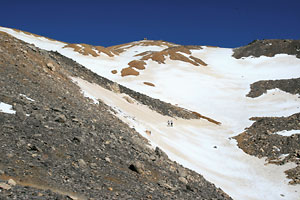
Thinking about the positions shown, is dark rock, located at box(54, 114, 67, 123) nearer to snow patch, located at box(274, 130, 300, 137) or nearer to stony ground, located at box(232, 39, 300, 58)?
snow patch, located at box(274, 130, 300, 137)

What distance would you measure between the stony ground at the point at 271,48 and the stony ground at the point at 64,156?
8883 cm

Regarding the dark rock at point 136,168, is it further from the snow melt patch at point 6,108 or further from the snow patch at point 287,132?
the snow patch at point 287,132

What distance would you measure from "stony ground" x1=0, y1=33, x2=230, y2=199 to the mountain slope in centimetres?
695

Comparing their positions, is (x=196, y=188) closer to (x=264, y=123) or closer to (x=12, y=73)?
(x=12, y=73)

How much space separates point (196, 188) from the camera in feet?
55.5

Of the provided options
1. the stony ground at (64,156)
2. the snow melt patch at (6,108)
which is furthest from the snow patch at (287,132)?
the snow melt patch at (6,108)

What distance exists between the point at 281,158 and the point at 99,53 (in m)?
74.0

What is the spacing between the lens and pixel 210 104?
55812 millimetres

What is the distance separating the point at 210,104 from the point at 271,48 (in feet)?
192

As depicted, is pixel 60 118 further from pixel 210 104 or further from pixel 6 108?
pixel 210 104

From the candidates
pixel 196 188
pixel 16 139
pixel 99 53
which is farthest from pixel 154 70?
pixel 16 139

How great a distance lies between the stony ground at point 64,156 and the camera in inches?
379

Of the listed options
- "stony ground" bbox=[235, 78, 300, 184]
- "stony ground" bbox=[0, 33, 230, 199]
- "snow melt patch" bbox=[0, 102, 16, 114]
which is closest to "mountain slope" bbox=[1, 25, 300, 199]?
"stony ground" bbox=[235, 78, 300, 184]

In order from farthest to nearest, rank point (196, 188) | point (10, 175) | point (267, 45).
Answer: point (267, 45)
point (196, 188)
point (10, 175)
